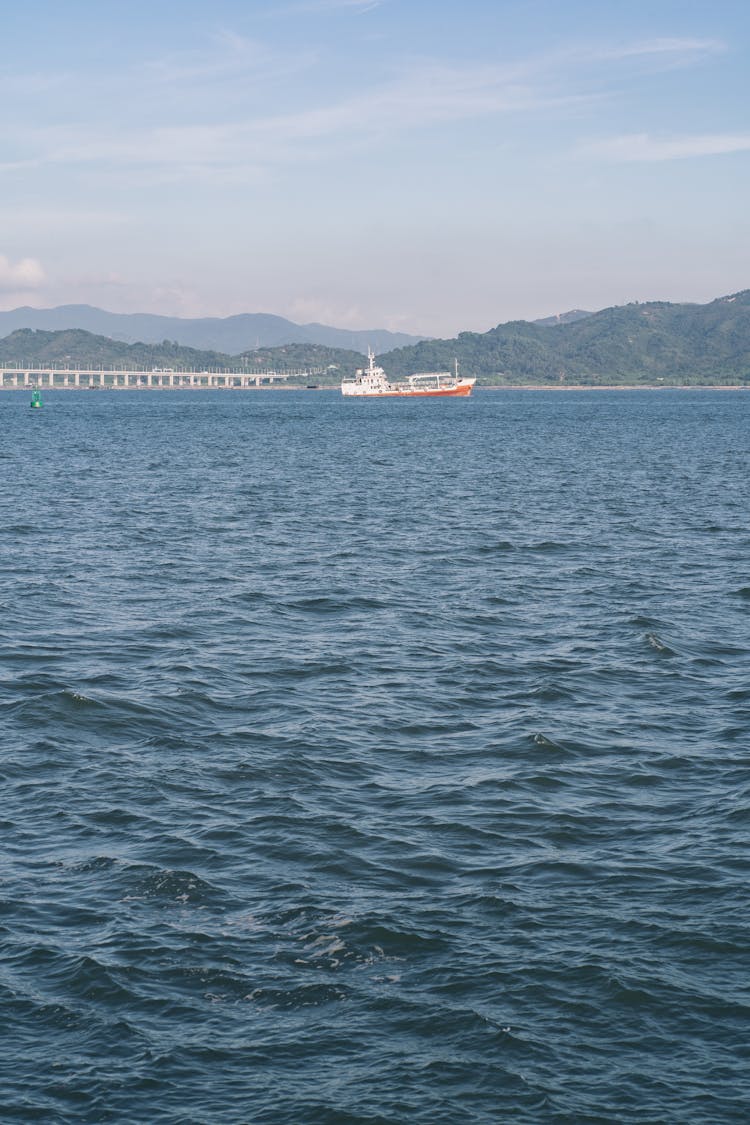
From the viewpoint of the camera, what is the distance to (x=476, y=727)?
88.2ft

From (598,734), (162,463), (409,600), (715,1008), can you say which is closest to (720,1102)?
(715,1008)

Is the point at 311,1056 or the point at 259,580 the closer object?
the point at 311,1056

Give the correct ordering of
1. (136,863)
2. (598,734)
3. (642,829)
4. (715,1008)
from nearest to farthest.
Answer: (715,1008)
(136,863)
(642,829)
(598,734)

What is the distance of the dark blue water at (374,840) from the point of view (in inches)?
547

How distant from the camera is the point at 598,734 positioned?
2648cm

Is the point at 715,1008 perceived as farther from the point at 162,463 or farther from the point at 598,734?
the point at 162,463

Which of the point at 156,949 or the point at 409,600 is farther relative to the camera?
the point at 409,600

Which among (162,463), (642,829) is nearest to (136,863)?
(642,829)

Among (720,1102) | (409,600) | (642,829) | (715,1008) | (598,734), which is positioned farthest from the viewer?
(409,600)

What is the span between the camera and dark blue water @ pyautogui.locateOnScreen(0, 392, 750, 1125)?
1388cm

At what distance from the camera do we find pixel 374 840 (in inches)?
806

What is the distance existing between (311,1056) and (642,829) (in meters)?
8.90

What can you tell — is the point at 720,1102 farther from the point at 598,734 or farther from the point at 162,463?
the point at 162,463

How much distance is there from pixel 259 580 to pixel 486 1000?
29834 millimetres
